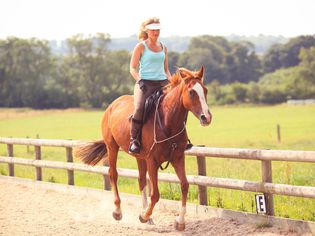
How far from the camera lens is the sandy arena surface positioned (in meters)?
8.86

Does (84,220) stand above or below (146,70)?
below

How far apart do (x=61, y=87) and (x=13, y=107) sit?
313 inches

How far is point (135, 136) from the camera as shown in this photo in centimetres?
906

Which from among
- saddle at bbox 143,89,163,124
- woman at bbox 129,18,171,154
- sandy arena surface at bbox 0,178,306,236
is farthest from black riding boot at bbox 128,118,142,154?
sandy arena surface at bbox 0,178,306,236

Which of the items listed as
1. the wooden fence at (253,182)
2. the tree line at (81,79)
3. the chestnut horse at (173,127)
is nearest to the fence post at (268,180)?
the wooden fence at (253,182)

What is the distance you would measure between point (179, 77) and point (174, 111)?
0.47 meters

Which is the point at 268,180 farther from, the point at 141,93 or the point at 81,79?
the point at 81,79

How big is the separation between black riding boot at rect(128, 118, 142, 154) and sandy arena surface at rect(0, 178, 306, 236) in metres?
1.17

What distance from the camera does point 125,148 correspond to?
9.76 meters

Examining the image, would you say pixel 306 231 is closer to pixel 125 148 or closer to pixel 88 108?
pixel 125 148

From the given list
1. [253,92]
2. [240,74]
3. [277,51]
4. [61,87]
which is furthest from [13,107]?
[277,51]

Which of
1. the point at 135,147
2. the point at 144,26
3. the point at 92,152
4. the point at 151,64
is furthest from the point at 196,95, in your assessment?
the point at 92,152

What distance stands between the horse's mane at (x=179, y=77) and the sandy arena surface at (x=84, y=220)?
79.4 inches

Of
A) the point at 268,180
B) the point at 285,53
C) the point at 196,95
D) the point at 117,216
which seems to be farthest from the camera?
the point at 285,53
